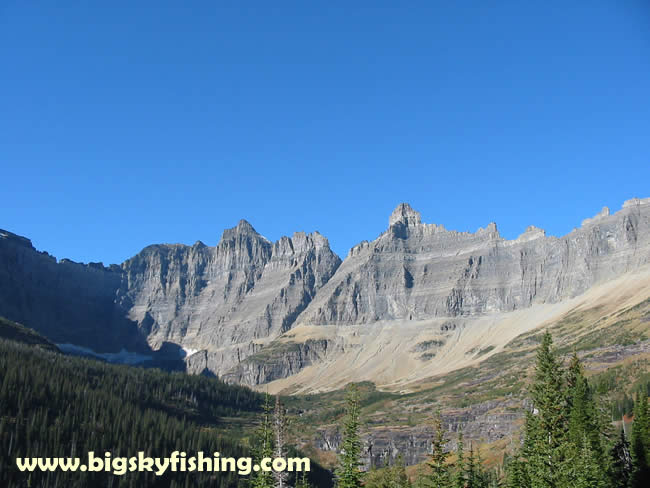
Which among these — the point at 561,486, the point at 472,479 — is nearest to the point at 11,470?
the point at 472,479

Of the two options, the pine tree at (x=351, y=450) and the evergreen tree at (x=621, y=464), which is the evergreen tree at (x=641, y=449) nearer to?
the evergreen tree at (x=621, y=464)

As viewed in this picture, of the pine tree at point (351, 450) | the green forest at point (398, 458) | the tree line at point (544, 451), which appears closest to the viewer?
the pine tree at point (351, 450)

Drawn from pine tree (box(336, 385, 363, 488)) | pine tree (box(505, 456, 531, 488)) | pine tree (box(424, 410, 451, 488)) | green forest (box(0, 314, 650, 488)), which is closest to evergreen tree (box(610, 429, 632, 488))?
green forest (box(0, 314, 650, 488))

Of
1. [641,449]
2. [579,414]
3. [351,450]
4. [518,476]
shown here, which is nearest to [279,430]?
[351,450]

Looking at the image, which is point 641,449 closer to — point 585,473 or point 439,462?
point 585,473

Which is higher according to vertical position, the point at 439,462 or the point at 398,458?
the point at 439,462

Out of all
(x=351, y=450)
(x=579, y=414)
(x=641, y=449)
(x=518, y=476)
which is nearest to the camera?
(x=351, y=450)

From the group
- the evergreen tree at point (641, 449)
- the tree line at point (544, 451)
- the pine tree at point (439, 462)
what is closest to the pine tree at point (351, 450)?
the tree line at point (544, 451)

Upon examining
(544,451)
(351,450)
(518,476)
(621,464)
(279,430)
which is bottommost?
(621,464)

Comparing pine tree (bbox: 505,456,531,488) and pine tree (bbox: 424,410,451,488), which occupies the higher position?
Answer: pine tree (bbox: 424,410,451,488)

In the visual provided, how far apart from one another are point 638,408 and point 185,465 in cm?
13102

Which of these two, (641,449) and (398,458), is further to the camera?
(398,458)

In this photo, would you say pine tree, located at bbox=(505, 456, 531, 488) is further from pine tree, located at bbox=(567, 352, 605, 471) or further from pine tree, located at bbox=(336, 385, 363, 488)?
pine tree, located at bbox=(336, 385, 363, 488)

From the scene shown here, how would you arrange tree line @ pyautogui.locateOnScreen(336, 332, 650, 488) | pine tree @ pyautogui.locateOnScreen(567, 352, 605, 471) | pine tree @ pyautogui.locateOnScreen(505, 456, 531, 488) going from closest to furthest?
1. tree line @ pyautogui.locateOnScreen(336, 332, 650, 488)
2. pine tree @ pyautogui.locateOnScreen(505, 456, 531, 488)
3. pine tree @ pyautogui.locateOnScreen(567, 352, 605, 471)
